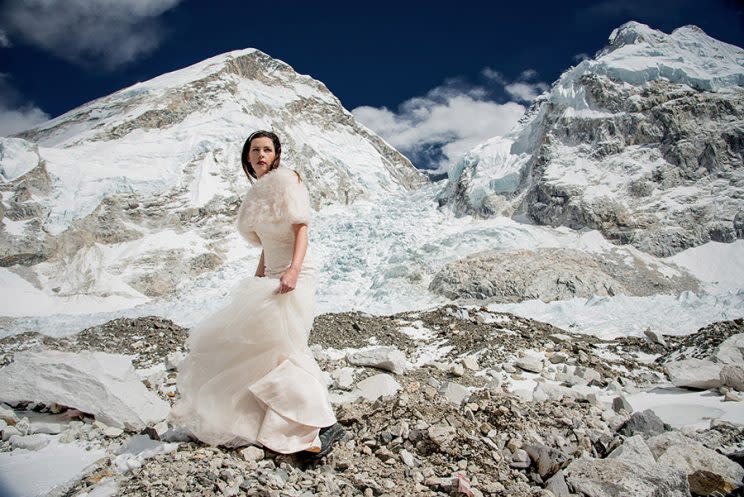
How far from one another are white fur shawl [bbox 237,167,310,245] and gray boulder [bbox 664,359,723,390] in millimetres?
4411

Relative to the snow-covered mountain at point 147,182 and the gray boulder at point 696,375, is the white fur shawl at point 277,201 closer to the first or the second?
the gray boulder at point 696,375

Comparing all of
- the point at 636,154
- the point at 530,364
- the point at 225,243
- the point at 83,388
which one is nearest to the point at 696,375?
the point at 530,364

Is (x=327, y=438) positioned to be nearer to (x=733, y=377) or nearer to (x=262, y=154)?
(x=262, y=154)

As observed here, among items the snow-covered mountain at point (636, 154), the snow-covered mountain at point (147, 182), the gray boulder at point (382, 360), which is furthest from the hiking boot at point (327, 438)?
the snow-covered mountain at point (636, 154)

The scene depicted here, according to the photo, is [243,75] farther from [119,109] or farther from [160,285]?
[160,285]

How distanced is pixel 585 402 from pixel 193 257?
100 feet

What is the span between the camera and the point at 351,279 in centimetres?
2495

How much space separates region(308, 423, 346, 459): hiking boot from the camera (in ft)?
7.22

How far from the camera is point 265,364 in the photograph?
87.6 inches

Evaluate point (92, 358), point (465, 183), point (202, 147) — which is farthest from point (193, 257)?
point (92, 358)

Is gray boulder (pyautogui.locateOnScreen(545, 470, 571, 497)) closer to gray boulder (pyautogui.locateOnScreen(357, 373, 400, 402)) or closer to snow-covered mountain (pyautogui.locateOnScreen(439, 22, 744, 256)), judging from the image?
gray boulder (pyautogui.locateOnScreen(357, 373, 400, 402))

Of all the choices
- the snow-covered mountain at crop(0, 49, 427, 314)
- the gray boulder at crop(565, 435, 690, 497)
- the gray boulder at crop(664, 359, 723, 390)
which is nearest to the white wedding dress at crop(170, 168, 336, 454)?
the gray boulder at crop(565, 435, 690, 497)

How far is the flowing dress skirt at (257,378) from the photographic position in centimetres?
213

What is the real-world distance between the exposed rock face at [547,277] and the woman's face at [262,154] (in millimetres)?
19430
